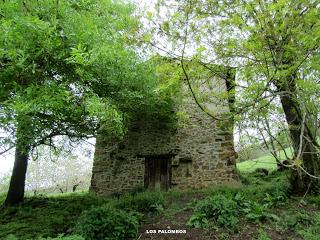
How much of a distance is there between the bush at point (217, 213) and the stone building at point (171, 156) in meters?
3.22

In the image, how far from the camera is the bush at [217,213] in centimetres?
589

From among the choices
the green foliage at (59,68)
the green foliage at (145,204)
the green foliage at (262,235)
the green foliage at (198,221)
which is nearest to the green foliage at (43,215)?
the green foliage at (145,204)

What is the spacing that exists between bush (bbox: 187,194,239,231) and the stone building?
10.6ft

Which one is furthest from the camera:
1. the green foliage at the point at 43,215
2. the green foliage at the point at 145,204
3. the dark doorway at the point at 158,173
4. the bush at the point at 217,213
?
the dark doorway at the point at 158,173

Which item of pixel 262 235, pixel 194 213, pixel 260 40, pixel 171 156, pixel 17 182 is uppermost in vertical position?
pixel 260 40

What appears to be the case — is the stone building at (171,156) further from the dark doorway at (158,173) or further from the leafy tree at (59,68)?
the leafy tree at (59,68)

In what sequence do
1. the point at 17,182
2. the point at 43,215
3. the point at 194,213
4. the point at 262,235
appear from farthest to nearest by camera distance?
the point at 17,182
the point at 43,215
the point at 194,213
the point at 262,235

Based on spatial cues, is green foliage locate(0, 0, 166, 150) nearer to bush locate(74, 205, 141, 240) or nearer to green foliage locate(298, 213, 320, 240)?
bush locate(74, 205, 141, 240)

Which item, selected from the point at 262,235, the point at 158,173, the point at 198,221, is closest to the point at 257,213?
the point at 262,235

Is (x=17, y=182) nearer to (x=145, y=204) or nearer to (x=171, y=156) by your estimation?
(x=145, y=204)

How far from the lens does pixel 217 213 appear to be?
6191 mm

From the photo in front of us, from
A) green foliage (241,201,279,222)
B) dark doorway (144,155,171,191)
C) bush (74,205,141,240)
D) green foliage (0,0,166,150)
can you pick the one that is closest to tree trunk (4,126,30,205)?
green foliage (0,0,166,150)

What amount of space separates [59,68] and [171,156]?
242 inches

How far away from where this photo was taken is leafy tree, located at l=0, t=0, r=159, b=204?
4527mm
